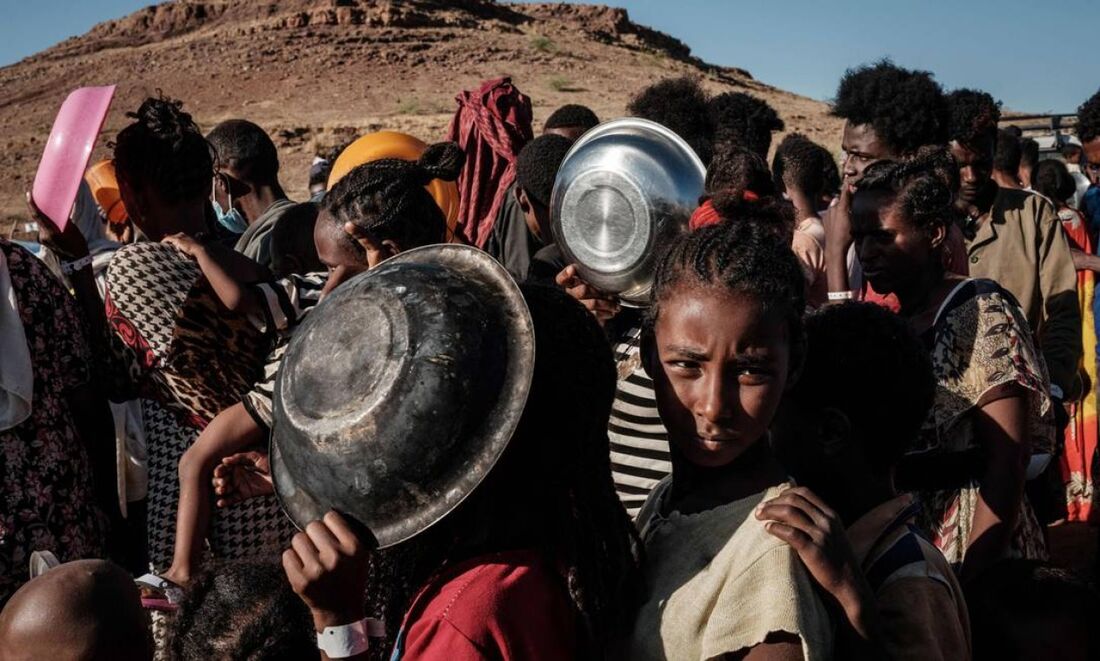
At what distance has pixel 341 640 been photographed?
69.6 inches

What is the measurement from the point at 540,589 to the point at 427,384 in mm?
386

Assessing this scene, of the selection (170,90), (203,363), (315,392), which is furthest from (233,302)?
(170,90)

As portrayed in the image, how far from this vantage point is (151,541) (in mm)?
3426

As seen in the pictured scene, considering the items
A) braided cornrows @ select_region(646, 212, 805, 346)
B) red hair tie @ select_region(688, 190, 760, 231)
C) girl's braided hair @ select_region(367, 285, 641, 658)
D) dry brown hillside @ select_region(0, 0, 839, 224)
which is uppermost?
dry brown hillside @ select_region(0, 0, 839, 224)

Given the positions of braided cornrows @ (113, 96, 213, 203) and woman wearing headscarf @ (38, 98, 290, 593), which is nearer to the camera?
woman wearing headscarf @ (38, 98, 290, 593)

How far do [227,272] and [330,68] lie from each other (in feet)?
137

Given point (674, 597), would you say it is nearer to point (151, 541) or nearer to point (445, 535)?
point (445, 535)

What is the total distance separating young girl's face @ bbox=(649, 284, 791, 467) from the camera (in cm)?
193

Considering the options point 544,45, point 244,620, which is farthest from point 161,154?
point 544,45

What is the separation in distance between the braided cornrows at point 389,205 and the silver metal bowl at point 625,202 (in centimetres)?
38

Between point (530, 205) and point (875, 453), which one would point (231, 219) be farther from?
point (875, 453)

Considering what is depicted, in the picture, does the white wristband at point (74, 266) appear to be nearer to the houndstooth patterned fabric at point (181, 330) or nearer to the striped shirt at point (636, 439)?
the houndstooth patterned fabric at point (181, 330)

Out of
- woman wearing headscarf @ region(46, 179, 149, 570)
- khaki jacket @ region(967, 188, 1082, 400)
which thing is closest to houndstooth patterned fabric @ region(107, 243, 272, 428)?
woman wearing headscarf @ region(46, 179, 149, 570)

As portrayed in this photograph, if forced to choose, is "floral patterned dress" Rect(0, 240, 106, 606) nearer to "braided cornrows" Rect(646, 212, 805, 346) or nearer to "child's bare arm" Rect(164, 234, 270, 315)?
"child's bare arm" Rect(164, 234, 270, 315)
